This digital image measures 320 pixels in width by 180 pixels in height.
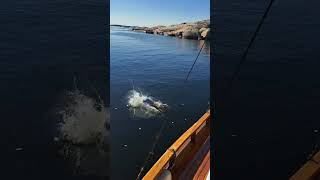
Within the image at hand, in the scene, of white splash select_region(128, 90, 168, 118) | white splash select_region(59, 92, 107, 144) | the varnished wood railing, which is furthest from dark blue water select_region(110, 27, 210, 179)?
the varnished wood railing

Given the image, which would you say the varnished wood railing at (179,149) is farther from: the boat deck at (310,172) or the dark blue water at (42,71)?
the dark blue water at (42,71)

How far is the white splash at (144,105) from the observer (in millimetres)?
26877

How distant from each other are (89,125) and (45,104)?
169 inches

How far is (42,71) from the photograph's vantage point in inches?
1272

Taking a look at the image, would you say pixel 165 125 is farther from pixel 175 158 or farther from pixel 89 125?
pixel 175 158

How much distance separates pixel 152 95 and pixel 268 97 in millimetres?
10233

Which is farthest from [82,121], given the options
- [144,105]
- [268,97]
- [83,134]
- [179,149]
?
[179,149]

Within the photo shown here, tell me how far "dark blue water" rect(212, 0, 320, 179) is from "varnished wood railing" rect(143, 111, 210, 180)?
1.27 m

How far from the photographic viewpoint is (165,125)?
23.5 m

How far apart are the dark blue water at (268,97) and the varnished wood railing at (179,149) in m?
1.27

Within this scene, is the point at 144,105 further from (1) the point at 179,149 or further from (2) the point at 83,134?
(1) the point at 179,149

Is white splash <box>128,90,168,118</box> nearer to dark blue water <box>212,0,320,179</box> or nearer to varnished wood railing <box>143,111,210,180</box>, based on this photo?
dark blue water <box>212,0,320,179</box>

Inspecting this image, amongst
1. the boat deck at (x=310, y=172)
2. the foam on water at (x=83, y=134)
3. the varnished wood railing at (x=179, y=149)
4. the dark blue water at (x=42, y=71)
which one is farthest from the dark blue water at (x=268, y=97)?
the dark blue water at (x=42, y=71)

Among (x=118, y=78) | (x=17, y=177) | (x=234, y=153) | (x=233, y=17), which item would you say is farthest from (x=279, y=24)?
(x=17, y=177)
